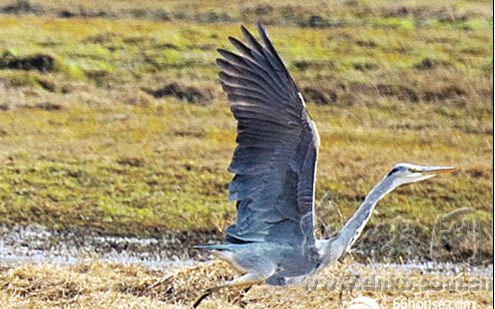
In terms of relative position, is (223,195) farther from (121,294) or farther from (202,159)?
(121,294)

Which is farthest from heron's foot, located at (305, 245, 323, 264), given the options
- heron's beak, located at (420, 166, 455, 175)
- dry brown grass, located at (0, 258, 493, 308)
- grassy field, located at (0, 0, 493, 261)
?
grassy field, located at (0, 0, 493, 261)

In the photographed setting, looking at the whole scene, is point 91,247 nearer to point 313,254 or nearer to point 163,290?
point 163,290

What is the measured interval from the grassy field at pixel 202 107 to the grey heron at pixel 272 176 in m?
3.80

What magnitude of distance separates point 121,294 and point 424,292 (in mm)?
2513

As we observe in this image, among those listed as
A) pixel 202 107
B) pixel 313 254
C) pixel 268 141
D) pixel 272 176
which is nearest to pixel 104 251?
pixel 313 254

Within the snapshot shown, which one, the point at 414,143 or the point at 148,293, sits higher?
the point at 148,293

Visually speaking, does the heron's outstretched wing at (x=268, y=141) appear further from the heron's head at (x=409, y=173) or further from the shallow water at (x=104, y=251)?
the shallow water at (x=104, y=251)

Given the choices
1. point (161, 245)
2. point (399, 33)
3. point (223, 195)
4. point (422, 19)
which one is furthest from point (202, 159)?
point (422, 19)

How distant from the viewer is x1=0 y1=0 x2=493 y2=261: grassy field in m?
12.9

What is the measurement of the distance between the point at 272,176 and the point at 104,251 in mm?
4540

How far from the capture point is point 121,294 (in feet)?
28.7

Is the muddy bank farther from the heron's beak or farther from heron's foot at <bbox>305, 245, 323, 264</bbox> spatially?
the heron's beak

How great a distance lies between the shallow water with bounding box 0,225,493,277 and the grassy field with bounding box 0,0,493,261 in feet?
0.98

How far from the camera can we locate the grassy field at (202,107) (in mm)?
12938
